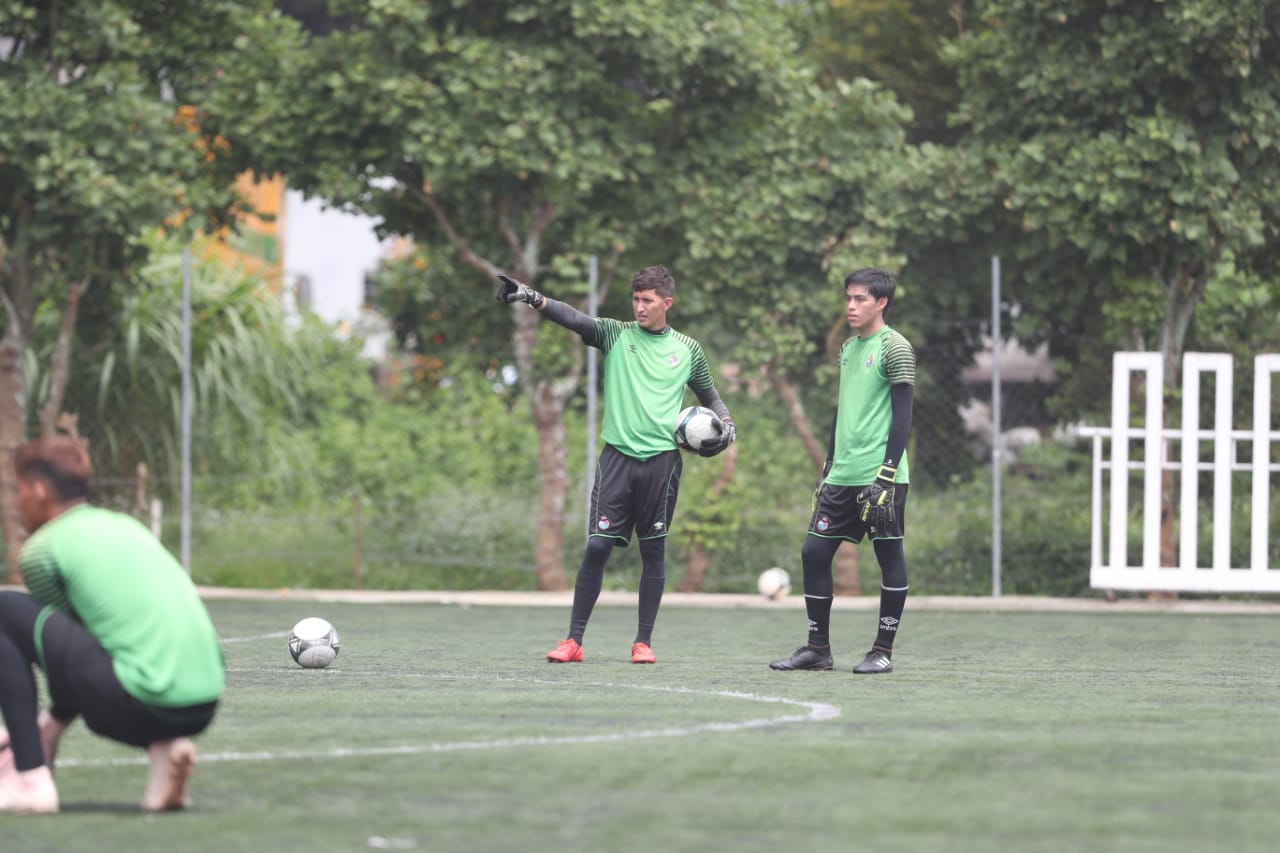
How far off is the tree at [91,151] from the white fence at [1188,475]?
655cm

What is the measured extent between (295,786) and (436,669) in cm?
323

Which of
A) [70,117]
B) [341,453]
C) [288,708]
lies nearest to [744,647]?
[288,708]

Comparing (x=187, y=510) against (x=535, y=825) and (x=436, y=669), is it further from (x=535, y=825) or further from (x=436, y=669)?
(x=535, y=825)

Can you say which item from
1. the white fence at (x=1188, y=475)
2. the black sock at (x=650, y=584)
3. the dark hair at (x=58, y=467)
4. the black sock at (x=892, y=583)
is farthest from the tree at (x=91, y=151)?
the dark hair at (x=58, y=467)

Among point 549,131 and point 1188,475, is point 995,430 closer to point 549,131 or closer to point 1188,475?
point 1188,475

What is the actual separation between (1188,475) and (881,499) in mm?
5333

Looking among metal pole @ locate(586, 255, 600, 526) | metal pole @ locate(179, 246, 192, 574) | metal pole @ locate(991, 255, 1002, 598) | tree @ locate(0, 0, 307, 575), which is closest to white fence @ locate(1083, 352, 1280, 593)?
metal pole @ locate(991, 255, 1002, 598)

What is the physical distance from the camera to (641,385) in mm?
8281

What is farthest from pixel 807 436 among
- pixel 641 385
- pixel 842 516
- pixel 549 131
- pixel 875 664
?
pixel 875 664

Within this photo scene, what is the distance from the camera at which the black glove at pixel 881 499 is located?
7.71 m

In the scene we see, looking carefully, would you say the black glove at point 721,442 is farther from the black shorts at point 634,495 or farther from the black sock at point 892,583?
the black sock at point 892,583

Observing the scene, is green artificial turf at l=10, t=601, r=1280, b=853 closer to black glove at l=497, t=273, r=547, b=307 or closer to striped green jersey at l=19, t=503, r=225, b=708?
striped green jersey at l=19, t=503, r=225, b=708

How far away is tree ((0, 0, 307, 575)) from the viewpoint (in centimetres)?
1285

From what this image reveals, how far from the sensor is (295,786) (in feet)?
15.4
